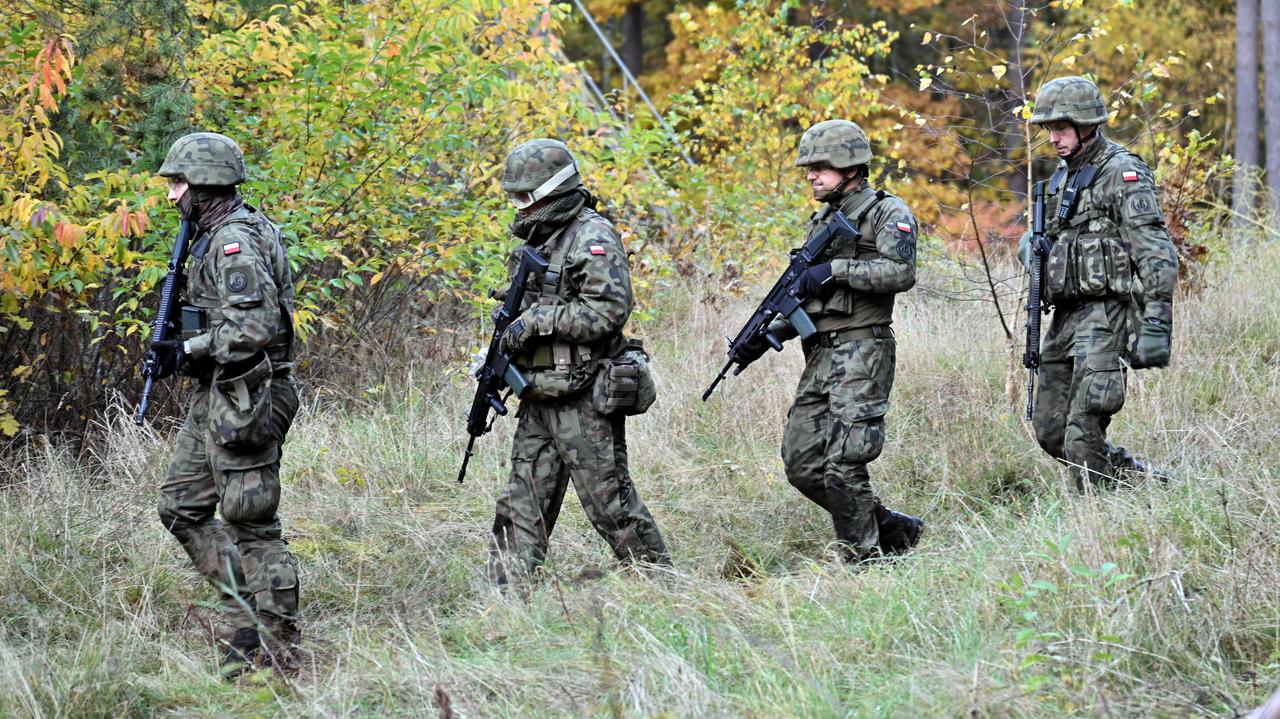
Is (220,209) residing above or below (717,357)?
above

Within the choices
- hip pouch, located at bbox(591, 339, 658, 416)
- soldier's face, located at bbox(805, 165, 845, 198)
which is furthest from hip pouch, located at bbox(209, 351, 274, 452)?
soldier's face, located at bbox(805, 165, 845, 198)

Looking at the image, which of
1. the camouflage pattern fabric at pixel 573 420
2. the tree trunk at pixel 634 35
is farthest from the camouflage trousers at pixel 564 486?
the tree trunk at pixel 634 35

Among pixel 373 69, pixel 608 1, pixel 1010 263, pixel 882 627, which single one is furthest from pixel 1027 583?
pixel 608 1

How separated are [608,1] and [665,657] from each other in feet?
59.8

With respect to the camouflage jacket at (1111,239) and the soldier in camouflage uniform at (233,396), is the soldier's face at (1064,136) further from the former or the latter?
the soldier in camouflage uniform at (233,396)

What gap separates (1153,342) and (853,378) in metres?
1.30

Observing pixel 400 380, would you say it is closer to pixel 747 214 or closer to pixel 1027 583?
pixel 747 214

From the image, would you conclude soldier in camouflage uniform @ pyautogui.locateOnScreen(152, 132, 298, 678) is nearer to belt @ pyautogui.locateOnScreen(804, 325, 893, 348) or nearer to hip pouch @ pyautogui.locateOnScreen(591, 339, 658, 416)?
hip pouch @ pyautogui.locateOnScreen(591, 339, 658, 416)

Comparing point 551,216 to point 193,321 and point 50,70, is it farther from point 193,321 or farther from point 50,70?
point 50,70

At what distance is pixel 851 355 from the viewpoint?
222 inches

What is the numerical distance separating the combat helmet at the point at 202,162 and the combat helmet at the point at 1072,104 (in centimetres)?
349

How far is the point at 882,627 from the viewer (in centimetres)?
427

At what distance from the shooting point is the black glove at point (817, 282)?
5.61 meters

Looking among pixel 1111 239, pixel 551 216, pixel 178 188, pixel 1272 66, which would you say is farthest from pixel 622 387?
pixel 1272 66
